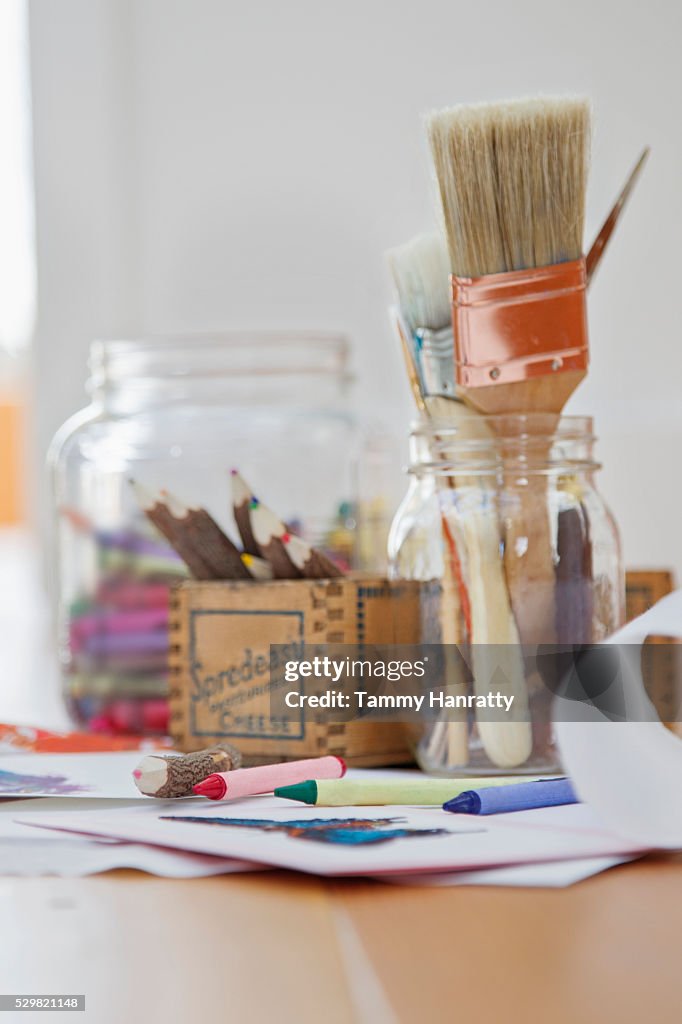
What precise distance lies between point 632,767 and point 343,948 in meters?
0.13

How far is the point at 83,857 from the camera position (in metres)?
0.38

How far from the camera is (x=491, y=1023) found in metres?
0.25

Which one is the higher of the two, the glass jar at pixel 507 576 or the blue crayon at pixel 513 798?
the glass jar at pixel 507 576

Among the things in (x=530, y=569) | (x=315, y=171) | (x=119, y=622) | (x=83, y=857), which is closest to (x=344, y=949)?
(x=83, y=857)

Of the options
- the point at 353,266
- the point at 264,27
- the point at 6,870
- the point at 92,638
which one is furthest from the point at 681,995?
the point at 264,27

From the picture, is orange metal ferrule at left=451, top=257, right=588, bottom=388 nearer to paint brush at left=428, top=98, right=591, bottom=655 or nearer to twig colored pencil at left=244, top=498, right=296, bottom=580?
paint brush at left=428, top=98, right=591, bottom=655

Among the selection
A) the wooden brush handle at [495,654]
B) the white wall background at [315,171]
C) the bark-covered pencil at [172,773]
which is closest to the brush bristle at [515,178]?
the wooden brush handle at [495,654]

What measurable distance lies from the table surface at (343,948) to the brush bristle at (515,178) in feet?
0.76

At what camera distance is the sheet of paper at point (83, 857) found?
14.5 inches

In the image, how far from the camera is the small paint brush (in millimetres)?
556

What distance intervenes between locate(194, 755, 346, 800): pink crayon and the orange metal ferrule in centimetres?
16

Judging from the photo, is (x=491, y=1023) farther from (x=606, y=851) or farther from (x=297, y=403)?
(x=297, y=403)

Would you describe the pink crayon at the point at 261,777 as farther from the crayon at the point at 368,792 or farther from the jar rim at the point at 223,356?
the jar rim at the point at 223,356

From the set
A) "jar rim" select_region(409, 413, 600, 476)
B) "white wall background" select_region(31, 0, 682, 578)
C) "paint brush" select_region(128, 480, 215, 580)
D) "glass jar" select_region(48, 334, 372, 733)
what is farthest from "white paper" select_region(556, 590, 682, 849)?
"white wall background" select_region(31, 0, 682, 578)
